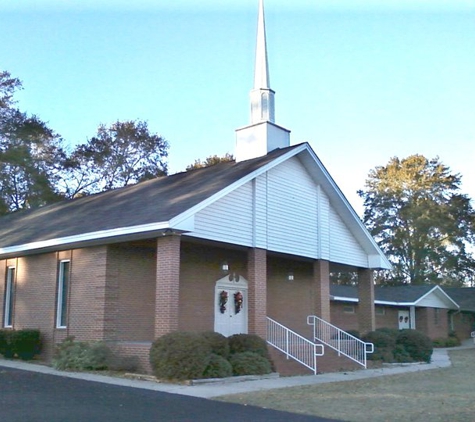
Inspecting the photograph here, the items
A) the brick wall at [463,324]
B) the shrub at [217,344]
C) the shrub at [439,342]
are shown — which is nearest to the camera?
the shrub at [217,344]

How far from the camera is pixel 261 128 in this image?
73.3ft

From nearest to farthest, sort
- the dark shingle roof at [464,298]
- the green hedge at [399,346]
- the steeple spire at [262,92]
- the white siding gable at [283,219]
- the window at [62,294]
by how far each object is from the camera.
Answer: the white siding gable at [283,219] → the window at [62,294] → the green hedge at [399,346] → the steeple spire at [262,92] → the dark shingle roof at [464,298]

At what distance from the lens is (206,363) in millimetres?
15062

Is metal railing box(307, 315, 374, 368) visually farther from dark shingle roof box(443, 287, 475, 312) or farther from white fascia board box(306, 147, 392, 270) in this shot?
dark shingle roof box(443, 287, 475, 312)

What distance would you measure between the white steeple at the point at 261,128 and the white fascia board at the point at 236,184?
177 cm

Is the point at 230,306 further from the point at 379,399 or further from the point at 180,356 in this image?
the point at 379,399

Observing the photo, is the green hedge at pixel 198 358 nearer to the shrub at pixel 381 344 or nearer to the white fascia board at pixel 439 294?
the shrub at pixel 381 344

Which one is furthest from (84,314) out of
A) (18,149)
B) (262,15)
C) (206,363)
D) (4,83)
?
(4,83)

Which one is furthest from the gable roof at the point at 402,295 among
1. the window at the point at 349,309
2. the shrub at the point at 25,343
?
the shrub at the point at 25,343

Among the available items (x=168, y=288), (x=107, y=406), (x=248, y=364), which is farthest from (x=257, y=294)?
(x=107, y=406)

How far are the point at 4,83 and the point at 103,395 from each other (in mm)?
38645

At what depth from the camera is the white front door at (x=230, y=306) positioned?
68.4 feet

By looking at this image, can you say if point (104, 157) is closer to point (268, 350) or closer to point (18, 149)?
point (18, 149)

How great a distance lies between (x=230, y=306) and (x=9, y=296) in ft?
24.1
